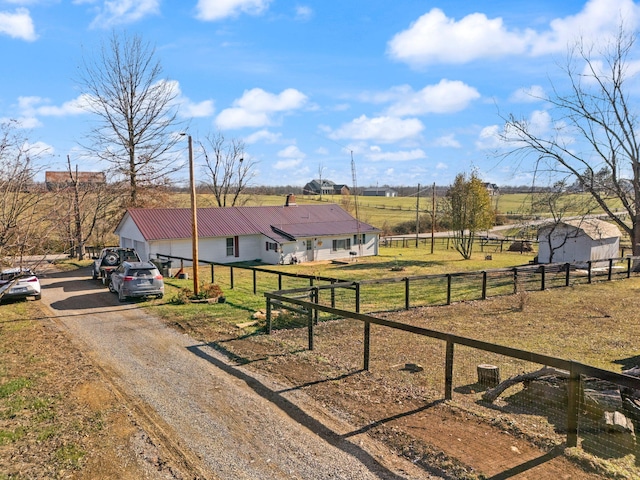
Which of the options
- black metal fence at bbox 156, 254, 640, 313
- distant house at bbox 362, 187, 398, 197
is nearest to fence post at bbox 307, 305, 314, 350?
black metal fence at bbox 156, 254, 640, 313

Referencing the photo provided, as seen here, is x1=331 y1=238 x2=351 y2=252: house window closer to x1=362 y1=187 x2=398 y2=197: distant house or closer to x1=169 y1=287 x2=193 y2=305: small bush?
x1=169 y1=287 x2=193 y2=305: small bush

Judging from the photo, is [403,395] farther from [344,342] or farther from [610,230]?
[610,230]

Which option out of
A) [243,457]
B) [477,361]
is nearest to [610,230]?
[477,361]

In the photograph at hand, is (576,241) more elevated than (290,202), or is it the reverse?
(290,202)

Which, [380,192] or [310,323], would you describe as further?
[380,192]

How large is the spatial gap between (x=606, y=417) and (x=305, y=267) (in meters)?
28.7

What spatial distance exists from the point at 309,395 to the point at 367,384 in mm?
1115

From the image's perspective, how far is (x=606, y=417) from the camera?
6.18m

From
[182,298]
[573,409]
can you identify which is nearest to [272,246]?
[182,298]

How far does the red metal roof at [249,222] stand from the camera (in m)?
32.5

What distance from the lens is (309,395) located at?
25.0ft

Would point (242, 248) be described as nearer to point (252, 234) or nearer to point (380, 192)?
point (252, 234)

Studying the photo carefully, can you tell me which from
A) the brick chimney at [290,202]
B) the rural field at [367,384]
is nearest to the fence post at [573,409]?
the rural field at [367,384]

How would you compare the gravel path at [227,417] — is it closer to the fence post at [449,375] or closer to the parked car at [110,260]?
the fence post at [449,375]
